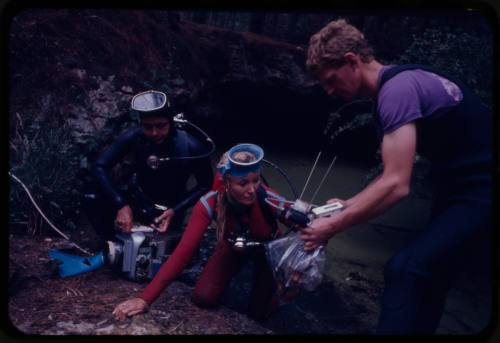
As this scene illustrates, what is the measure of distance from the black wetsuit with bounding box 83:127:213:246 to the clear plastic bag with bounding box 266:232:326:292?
42.5 inches

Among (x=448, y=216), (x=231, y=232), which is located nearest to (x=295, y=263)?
(x=231, y=232)

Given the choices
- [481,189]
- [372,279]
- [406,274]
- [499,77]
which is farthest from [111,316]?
[372,279]

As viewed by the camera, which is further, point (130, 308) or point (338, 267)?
point (338, 267)

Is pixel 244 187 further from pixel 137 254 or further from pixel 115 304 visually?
pixel 115 304

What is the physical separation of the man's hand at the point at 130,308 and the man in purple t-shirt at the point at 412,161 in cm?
102

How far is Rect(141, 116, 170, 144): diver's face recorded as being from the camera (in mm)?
3484

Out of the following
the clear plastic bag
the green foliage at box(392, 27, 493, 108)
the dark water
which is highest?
the green foliage at box(392, 27, 493, 108)

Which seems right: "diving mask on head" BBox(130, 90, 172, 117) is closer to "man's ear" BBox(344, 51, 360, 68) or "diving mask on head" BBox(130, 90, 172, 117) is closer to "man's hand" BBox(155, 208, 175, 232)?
"man's hand" BBox(155, 208, 175, 232)

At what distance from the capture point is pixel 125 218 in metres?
3.46

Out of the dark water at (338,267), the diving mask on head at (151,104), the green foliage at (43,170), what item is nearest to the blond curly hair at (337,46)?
the diving mask on head at (151,104)

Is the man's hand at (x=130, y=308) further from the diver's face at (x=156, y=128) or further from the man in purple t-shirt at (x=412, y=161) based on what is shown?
the diver's face at (x=156, y=128)

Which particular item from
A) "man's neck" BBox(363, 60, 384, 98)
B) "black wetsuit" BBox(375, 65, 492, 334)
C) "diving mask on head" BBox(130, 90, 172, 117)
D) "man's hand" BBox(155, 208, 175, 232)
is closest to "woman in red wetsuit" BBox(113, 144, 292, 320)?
"man's hand" BBox(155, 208, 175, 232)

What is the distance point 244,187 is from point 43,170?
1834 mm

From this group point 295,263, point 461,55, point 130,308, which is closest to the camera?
point 295,263
